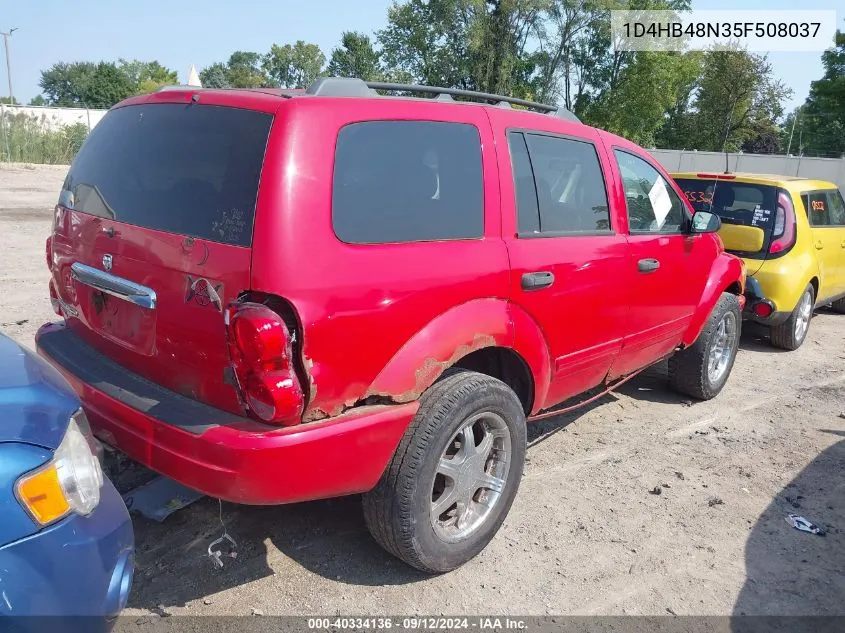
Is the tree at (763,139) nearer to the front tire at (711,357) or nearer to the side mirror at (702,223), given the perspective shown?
the front tire at (711,357)

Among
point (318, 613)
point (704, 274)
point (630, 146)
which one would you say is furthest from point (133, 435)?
point (704, 274)

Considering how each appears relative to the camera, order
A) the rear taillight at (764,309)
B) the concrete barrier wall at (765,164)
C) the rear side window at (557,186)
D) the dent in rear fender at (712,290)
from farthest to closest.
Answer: the concrete barrier wall at (765,164) → the rear taillight at (764,309) → the dent in rear fender at (712,290) → the rear side window at (557,186)

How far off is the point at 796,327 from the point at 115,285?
639 cm

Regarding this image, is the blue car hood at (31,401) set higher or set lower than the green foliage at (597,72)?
lower

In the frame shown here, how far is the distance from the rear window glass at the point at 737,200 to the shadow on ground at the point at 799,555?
307 centimetres

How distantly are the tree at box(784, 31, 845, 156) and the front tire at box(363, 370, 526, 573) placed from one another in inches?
1566

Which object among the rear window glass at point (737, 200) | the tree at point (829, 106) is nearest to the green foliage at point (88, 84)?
the tree at point (829, 106)

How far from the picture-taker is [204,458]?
7.64 ft

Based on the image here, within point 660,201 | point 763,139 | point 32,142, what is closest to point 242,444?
point 660,201

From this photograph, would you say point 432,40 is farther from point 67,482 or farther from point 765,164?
point 67,482

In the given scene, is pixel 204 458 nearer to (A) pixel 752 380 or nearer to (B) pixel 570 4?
(A) pixel 752 380

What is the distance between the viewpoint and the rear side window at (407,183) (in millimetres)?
2502

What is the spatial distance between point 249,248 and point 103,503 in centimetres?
92

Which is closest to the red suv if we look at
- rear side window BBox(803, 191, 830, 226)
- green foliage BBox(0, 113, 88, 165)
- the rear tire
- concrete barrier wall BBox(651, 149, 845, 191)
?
the rear tire
